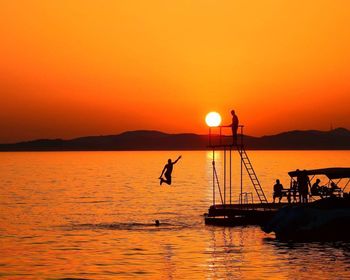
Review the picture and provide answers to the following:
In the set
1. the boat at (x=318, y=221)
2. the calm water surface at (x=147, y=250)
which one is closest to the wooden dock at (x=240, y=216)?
the calm water surface at (x=147, y=250)

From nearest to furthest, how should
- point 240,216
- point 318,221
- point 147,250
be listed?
point 147,250 → point 318,221 → point 240,216

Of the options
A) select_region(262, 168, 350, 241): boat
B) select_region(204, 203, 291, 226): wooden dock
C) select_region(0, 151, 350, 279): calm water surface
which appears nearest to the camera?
select_region(0, 151, 350, 279): calm water surface

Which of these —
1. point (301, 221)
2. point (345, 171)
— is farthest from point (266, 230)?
point (345, 171)

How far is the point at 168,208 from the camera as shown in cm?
8500

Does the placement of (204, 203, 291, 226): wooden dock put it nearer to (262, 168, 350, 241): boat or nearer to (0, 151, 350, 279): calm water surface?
(0, 151, 350, 279): calm water surface

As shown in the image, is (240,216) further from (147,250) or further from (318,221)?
Result: (147,250)

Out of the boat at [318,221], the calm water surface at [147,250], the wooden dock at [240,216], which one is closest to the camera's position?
the calm water surface at [147,250]

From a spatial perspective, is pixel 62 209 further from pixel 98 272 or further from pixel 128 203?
pixel 98 272

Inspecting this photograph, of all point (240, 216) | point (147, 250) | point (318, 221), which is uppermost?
point (318, 221)

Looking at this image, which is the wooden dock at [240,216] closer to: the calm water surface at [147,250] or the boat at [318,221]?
the calm water surface at [147,250]

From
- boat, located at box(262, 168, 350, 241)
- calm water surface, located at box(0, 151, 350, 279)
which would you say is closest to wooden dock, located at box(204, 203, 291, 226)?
calm water surface, located at box(0, 151, 350, 279)

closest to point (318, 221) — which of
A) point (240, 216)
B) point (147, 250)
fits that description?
point (240, 216)

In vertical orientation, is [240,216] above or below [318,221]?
below

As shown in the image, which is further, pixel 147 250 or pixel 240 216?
pixel 240 216
